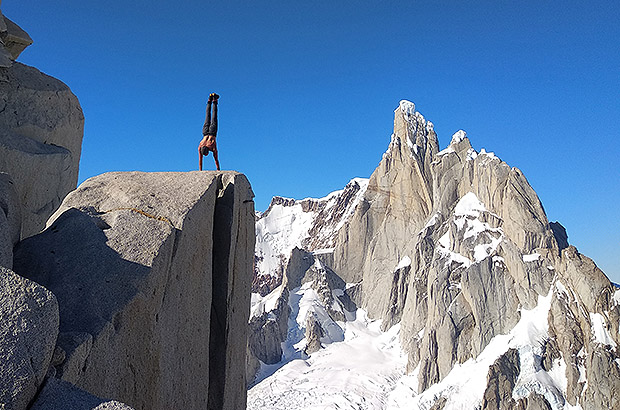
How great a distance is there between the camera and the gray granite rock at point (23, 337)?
4785mm

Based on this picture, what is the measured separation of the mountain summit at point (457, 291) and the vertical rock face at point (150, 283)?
83674mm

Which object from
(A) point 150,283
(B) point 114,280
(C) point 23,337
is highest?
(A) point 150,283

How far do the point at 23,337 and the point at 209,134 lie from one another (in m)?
9.80

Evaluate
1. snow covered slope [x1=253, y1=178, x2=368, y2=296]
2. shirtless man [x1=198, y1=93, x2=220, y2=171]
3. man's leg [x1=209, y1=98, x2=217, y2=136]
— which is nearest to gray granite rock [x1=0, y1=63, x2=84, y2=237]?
shirtless man [x1=198, y1=93, x2=220, y2=171]

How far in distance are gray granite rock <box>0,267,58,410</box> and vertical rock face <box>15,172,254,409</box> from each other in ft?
2.72

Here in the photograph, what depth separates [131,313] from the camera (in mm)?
7629

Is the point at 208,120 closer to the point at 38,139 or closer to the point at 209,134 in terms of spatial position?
the point at 209,134

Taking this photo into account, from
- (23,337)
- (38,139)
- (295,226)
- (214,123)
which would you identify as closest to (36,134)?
(38,139)

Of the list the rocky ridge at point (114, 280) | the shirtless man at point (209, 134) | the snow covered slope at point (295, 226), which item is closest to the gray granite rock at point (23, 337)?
the rocky ridge at point (114, 280)

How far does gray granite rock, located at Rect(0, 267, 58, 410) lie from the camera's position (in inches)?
188

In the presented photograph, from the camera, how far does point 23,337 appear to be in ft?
16.5

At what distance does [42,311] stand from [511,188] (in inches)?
4242

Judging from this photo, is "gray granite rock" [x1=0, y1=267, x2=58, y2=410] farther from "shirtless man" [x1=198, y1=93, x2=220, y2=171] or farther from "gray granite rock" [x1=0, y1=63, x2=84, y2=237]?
"shirtless man" [x1=198, y1=93, x2=220, y2=171]

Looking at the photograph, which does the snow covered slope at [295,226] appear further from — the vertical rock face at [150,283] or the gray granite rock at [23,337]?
the gray granite rock at [23,337]
